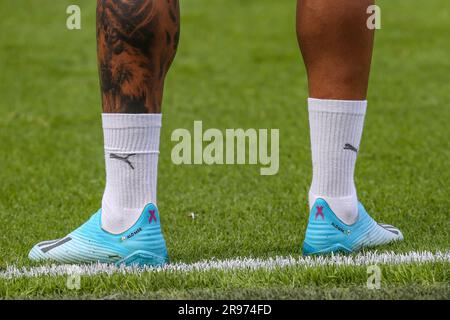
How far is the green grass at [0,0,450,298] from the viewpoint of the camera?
8.67 ft

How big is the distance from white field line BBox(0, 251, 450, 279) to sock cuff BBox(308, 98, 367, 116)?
0.46m

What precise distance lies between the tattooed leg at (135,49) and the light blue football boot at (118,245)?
339 mm

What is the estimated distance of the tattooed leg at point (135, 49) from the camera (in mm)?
2822

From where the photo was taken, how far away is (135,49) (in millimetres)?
2842

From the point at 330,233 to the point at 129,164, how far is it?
26.9 inches

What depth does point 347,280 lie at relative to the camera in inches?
104

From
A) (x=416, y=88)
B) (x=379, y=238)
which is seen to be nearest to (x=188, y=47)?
(x=416, y=88)
